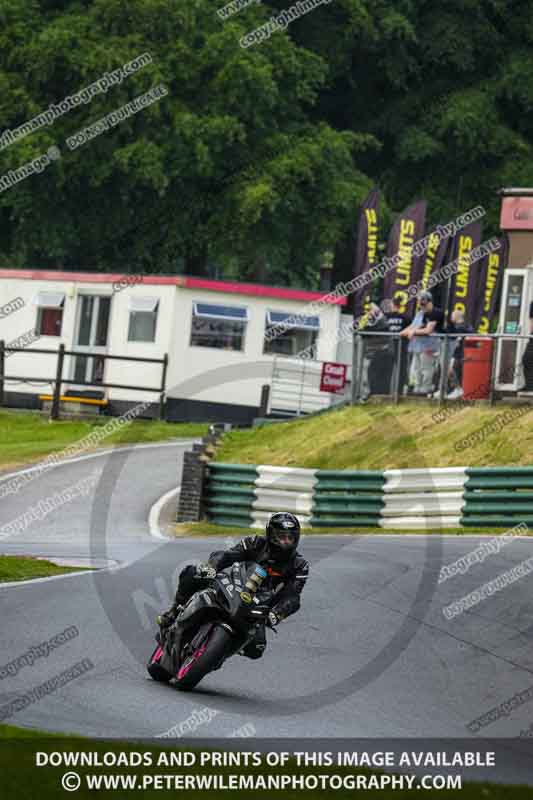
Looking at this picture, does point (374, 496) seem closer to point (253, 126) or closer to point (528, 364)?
point (528, 364)

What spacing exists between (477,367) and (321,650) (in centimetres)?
1187

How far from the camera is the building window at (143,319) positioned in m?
40.3

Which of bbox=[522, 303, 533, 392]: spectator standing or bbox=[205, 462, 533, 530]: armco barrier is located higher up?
bbox=[522, 303, 533, 392]: spectator standing

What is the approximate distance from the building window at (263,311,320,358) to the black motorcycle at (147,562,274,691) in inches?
1134

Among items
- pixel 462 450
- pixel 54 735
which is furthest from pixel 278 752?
pixel 462 450

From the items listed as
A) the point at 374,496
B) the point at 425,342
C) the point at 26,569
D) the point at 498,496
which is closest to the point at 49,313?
the point at 425,342

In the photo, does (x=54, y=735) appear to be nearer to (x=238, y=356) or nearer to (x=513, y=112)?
(x=238, y=356)

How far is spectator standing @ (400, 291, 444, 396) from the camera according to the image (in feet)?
83.2

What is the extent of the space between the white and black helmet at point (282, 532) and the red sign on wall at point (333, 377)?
22930mm

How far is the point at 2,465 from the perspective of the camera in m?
31.9

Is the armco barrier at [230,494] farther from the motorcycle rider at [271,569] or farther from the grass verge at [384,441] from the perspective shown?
the motorcycle rider at [271,569]

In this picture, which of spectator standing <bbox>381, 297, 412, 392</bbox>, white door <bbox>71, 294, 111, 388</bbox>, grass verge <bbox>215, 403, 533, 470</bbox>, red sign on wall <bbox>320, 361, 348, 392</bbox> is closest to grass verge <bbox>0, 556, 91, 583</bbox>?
grass verge <bbox>215, 403, 533, 470</bbox>

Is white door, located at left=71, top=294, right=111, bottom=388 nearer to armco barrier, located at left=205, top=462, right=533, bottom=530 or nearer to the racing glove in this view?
armco barrier, located at left=205, top=462, right=533, bottom=530

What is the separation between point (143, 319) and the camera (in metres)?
40.6
